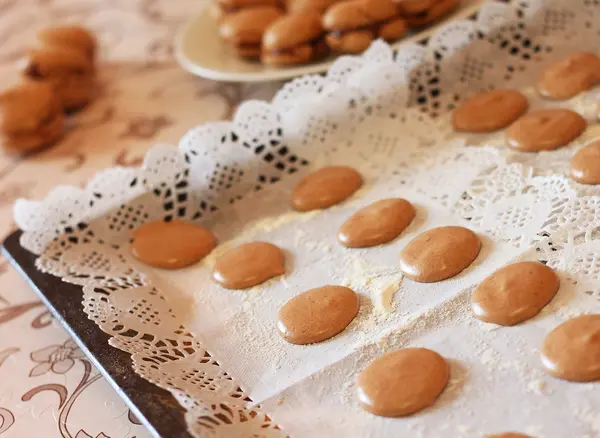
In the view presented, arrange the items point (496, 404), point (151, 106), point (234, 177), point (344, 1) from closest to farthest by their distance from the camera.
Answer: point (496, 404) → point (234, 177) → point (344, 1) → point (151, 106)

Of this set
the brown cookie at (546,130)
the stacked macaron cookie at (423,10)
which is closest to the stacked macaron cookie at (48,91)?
the stacked macaron cookie at (423,10)

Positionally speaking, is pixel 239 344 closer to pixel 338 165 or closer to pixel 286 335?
pixel 286 335

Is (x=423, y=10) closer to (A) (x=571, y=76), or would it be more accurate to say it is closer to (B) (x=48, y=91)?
(A) (x=571, y=76)

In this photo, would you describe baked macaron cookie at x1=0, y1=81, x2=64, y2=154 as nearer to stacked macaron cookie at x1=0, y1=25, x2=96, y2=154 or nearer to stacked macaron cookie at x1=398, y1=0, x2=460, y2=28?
stacked macaron cookie at x1=0, y1=25, x2=96, y2=154

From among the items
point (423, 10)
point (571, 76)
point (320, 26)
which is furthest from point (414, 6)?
point (571, 76)

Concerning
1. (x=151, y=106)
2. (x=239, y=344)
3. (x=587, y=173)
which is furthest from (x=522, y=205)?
(x=151, y=106)
